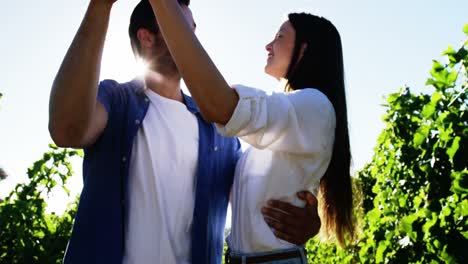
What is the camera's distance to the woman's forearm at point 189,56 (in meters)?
1.62

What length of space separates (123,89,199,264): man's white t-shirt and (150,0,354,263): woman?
0.20 metres

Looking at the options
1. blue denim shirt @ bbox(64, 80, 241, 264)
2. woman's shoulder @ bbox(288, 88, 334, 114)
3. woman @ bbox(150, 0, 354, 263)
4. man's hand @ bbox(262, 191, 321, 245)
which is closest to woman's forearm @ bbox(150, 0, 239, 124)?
woman @ bbox(150, 0, 354, 263)

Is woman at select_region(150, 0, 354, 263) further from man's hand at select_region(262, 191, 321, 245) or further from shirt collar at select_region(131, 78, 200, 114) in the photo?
shirt collar at select_region(131, 78, 200, 114)

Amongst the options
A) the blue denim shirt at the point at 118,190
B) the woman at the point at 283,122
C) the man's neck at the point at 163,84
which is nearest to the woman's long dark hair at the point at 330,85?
the woman at the point at 283,122

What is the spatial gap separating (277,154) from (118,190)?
0.63m

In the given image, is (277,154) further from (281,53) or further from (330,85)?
(281,53)

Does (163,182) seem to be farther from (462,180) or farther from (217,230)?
(462,180)

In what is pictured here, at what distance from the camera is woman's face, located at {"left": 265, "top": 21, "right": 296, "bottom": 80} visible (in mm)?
2387

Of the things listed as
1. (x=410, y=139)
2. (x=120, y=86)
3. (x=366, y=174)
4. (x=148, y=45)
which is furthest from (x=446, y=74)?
(x=366, y=174)

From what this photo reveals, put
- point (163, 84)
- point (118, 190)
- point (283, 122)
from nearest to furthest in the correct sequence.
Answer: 1. point (283, 122)
2. point (118, 190)
3. point (163, 84)

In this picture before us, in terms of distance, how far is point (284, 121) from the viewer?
72.2 inches

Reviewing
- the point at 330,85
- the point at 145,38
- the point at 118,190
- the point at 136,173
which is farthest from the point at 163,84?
the point at 330,85

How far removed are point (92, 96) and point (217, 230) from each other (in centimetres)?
87

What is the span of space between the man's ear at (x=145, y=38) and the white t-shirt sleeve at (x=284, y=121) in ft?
3.23
